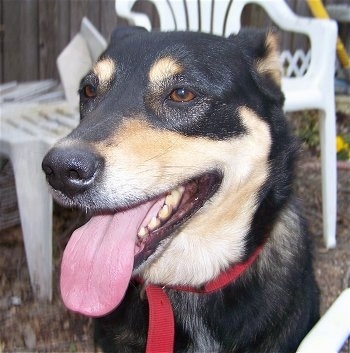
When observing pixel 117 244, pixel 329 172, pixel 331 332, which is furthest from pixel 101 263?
pixel 329 172

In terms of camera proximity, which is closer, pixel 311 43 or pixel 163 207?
pixel 163 207

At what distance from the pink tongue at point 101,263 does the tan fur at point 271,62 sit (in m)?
0.69

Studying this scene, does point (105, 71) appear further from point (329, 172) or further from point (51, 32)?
point (51, 32)

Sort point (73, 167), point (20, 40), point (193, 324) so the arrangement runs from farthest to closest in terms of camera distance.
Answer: point (20, 40) → point (193, 324) → point (73, 167)

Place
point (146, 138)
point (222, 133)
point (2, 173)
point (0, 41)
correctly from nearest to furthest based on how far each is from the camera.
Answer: point (146, 138)
point (222, 133)
point (2, 173)
point (0, 41)

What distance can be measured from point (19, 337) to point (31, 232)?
0.47 m

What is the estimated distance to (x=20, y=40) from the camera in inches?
191

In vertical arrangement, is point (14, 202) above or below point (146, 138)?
below

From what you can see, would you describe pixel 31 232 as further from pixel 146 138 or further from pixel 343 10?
pixel 343 10

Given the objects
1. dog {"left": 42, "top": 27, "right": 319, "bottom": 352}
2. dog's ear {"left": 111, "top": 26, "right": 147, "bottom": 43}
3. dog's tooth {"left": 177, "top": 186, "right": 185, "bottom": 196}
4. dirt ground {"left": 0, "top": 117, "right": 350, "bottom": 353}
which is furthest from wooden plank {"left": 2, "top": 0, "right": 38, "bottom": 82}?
dog's tooth {"left": 177, "top": 186, "right": 185, "bottom": 196}

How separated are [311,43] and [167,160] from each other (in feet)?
6.85

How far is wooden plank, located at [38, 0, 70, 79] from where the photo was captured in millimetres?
4844

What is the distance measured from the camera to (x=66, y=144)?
5.40 ft

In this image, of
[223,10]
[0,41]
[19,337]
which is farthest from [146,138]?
[0,41]
